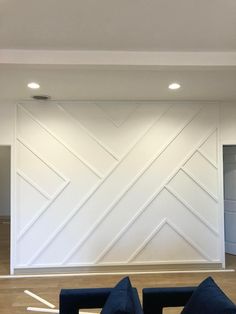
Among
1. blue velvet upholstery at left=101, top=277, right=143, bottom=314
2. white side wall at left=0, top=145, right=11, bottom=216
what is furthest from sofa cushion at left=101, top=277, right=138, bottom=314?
white side wall at left=0, top=145, right=11, bottom=216

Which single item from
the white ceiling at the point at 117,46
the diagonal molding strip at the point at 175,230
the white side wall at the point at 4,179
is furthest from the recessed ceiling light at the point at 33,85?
the white side wall at the point at 4,179

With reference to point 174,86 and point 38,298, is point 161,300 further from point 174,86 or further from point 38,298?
point 174,86

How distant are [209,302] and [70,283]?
2.87 m

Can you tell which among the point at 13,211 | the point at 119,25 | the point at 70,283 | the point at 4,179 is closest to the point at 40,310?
the point at 70,283

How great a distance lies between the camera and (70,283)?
4109 millimetres

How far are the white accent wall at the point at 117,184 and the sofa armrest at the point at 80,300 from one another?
2.33 m

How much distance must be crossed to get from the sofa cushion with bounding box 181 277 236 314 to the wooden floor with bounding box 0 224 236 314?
172cm

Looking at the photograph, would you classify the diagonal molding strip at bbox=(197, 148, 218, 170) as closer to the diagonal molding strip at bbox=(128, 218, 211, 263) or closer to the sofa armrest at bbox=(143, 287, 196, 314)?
the diagonal molding strip at bbox=(128, 218, 211, 263)

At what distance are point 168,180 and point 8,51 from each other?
9.48ft

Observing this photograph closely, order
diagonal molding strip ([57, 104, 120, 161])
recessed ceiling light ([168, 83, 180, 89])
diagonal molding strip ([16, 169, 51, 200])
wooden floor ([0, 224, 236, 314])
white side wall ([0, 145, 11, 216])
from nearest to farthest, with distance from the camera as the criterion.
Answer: wooden floor ([0, 224, 236, 314]) < recessed ceiling light ([168, 83, 180, 89]) < diagonal molding strip ([16, 169, 51, 200]) < diagonal molding strip ([57, 104, 120, 161]) < white side wall ([0, 145, 11, 216])

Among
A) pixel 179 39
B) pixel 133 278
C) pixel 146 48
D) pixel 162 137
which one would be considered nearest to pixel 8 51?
pixel 146 48

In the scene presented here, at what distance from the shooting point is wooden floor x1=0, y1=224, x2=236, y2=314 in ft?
11.6

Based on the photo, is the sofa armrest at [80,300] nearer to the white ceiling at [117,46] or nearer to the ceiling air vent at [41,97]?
the white ceiling at [117,46]

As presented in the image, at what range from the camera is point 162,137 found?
184 inches
